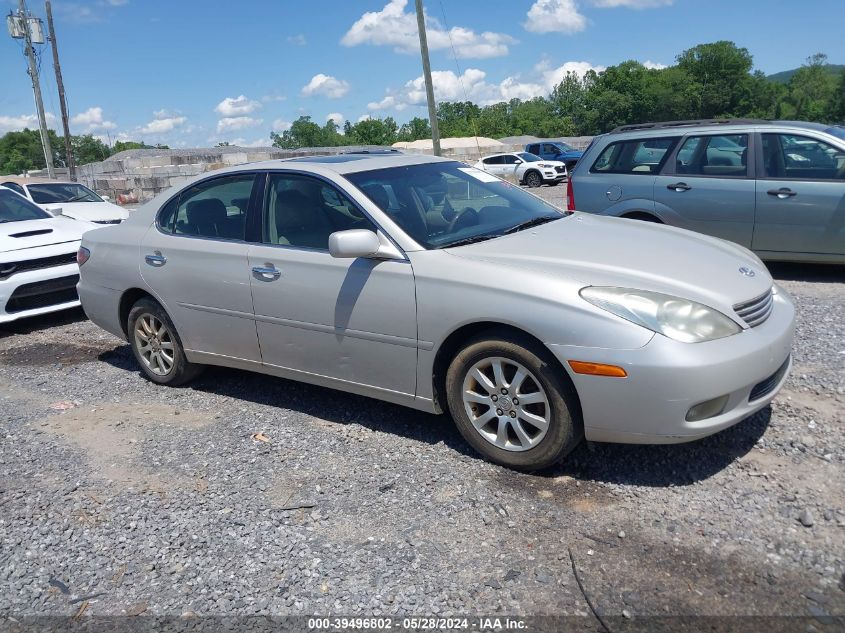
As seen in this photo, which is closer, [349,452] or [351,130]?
[349,452]

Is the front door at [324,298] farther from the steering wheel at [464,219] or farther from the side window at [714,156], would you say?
the side window at [714,156]

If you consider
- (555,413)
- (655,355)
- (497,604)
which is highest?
(655,355)

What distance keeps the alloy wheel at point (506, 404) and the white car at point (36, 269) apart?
5424 millimetres

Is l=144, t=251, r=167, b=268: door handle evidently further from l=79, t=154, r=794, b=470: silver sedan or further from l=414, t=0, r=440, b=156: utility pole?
l=414, t=0, r=440, b=156: utility pole

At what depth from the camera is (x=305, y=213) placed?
462 cm

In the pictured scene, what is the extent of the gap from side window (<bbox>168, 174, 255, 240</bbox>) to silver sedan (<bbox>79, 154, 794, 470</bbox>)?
0.05 feet

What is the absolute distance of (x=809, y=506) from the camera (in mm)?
3279

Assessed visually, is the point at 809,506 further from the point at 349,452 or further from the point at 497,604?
the point at 349,452

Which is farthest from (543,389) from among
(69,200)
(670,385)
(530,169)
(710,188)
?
(530,169)

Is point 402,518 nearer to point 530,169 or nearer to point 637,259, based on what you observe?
point 637,259

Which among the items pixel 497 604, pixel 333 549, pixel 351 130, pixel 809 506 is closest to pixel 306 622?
pixel 333 549

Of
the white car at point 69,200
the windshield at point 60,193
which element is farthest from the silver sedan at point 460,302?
the windshield at point 60,193

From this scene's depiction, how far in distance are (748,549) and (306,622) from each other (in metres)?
1.82

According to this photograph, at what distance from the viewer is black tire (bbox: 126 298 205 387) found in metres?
5.38
